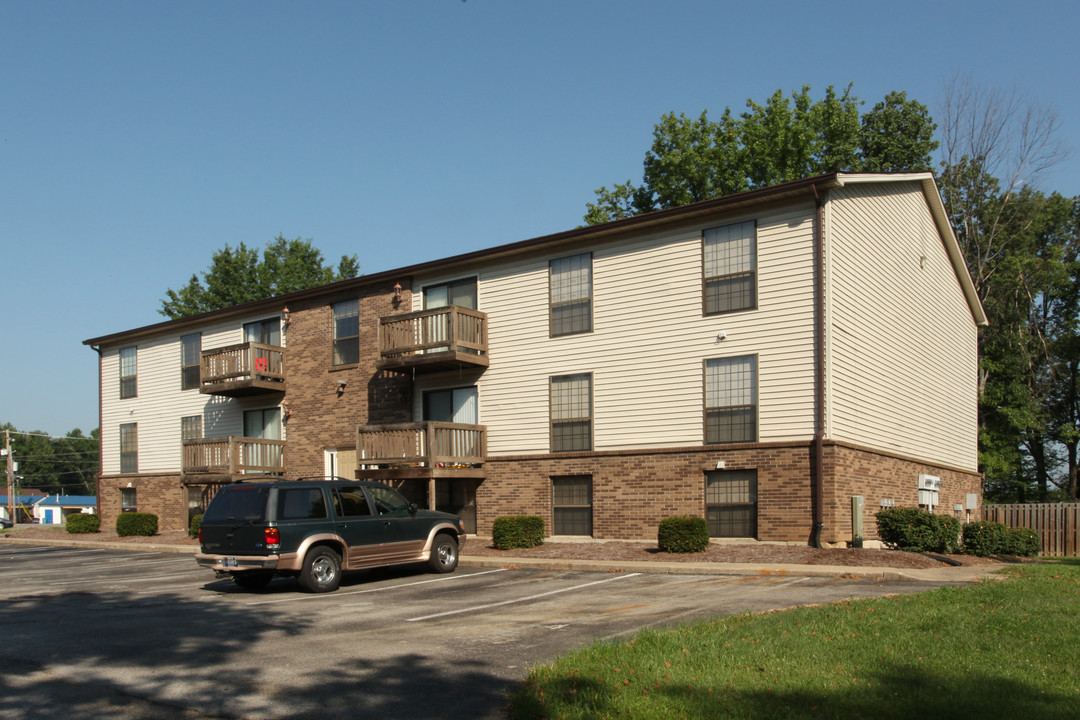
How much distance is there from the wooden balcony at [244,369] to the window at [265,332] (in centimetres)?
95

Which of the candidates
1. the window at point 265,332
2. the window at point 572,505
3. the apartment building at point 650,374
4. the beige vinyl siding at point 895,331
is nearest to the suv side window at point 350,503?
the apartment building at point 650,374

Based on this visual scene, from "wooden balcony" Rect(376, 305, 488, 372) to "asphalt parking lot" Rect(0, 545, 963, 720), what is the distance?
789 cm

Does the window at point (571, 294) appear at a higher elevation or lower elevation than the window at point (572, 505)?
higher

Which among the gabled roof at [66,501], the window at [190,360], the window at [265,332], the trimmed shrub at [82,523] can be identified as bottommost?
the gabled roof at [66,501]

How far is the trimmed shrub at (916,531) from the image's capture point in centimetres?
1889

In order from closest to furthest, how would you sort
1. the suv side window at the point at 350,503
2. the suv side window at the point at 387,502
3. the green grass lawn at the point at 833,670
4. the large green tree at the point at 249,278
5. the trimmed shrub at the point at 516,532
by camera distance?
the green grass lawn at the point at 833,670, the suv side window at the point at 350,503, the suv side window at the point at 387,502, the trimmed shrub at the point at 516,532, the large green tree at the point at 249,278

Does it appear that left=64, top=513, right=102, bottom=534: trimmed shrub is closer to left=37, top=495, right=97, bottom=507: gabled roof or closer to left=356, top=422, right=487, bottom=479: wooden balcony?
left=356, top=422, right=487, bottom=479: wooden balcony

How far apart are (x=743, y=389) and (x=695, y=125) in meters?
25.4

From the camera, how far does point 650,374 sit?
2238cm

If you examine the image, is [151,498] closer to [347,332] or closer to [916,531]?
[347,332]

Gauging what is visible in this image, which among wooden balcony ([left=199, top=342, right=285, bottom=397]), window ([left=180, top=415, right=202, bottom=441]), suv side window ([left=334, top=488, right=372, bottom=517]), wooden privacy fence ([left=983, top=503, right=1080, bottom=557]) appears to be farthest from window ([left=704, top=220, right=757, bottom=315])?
window ([left=180, top=415, right=202, bottom=441])

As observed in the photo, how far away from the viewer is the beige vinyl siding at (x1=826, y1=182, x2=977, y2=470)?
2072 centimetres

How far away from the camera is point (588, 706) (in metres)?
6.55

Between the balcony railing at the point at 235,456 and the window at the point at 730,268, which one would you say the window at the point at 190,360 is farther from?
the window at the point at 730,268
